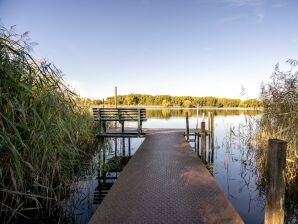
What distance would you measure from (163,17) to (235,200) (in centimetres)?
1392

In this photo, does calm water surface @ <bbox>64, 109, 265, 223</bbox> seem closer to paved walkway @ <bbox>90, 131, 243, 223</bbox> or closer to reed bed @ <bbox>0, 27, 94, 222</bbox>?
paved walkway @ <bbox>90, 131, 243, 223</bbox>

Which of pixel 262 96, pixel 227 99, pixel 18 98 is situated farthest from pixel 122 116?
pixel 227 99

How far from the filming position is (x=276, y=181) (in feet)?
8.54

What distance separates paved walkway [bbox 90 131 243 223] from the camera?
125 inches

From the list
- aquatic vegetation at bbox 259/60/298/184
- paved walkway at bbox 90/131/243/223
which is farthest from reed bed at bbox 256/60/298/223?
paved walkway at bbox 90/131/243/223

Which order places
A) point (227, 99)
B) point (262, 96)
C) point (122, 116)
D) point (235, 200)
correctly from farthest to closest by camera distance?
point (227, 99), point (122, 116), point (262, 96), point (235, 200)

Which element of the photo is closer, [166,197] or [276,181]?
[276,181]

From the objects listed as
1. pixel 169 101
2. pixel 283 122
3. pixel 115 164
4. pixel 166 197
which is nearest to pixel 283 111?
pixel 283 122

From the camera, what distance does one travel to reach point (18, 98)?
3000 mm

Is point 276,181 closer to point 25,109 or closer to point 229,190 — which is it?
point 25,109

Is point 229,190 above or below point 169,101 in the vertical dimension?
below

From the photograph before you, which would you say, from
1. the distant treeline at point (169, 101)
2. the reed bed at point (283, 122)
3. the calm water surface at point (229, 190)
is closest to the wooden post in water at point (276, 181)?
the calm water surface at point (229, 190)

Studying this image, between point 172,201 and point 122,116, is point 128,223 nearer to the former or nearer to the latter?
point 172,201

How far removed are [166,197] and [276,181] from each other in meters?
1.78
